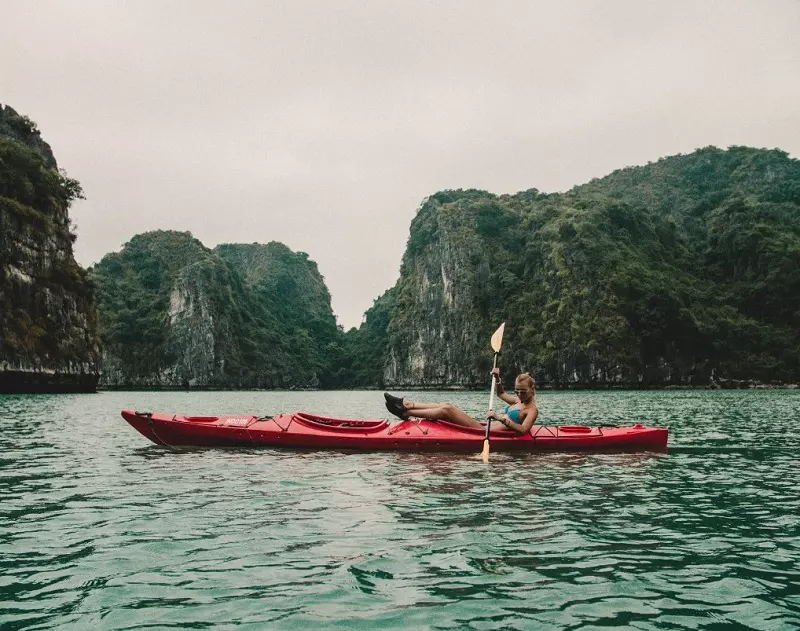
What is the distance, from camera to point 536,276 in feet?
315

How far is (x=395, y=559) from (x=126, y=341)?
12177 centimetres

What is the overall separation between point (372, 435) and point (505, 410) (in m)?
2.70

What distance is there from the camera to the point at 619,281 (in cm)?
8069

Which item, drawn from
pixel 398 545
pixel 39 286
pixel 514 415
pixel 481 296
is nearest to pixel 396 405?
pixel 514 415

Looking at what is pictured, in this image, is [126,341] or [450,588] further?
[126,341]

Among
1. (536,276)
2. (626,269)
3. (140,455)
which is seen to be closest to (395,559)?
(140,455)

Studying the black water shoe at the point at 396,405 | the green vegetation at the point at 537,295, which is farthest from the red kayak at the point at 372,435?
the green vegetation at the point at 537,295

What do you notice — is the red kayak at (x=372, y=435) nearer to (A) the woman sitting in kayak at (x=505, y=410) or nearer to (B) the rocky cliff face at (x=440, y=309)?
(A) the woman sitting in kayak at (x=505, y=410)

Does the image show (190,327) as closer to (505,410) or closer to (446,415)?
(446,415)

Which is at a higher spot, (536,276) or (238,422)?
(536,276)

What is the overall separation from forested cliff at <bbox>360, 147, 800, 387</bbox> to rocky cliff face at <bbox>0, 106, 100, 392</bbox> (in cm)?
5341

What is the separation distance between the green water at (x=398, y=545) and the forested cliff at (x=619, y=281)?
2749 inches

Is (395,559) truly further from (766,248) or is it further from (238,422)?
(766,248)

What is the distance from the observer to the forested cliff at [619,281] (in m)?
76.4
